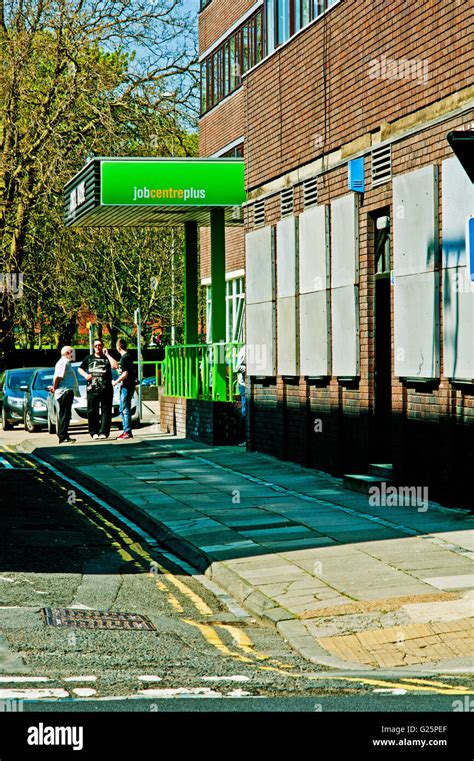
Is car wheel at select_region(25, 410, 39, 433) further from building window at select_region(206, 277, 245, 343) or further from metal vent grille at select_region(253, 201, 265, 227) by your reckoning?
metal vent grille at select_region(253, 201, 265, 227)

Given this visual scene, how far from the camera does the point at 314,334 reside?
17.0 meters

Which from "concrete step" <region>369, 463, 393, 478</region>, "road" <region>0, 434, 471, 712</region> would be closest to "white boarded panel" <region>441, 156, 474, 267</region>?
"concrete step" <region>369, 463, 393, 478</region>

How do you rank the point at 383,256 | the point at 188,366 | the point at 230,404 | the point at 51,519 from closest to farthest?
the point at 51,519, the point at 383,256, the point at 230,404, the point at 188,366

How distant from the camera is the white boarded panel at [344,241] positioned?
50.6 ft

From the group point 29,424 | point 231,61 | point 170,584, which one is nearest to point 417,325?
point 170,584

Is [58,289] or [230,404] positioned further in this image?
[58,289]

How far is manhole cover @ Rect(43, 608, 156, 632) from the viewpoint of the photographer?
27.3ft

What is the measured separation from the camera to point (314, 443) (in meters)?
17.1

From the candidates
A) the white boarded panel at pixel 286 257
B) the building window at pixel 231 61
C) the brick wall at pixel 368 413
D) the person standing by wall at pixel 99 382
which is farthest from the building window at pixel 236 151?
the white boarded panel at pixel 286 257

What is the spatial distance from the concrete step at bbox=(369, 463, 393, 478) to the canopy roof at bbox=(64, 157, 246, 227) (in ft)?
27.2

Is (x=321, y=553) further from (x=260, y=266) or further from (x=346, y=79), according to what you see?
(x=260, y=266)
